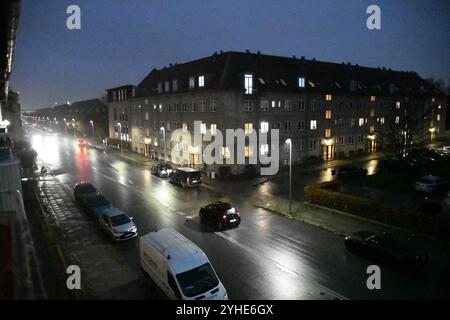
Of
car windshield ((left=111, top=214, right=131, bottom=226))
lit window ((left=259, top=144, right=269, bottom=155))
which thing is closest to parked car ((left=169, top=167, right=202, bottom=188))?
lit window ((left=259, top=144, right=269, bottom=155))

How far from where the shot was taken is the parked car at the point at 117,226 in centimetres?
1945

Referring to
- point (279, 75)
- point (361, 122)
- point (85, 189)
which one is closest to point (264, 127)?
point (279, 75)

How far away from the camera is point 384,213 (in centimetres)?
2144

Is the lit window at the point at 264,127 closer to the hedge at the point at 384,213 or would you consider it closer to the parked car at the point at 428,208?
the hedge at the point at 384,213

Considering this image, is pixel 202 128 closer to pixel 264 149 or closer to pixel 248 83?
pixel 248 83

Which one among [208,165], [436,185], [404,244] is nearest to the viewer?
[404,244]

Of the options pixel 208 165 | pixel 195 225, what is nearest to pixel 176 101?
pixel 208 165

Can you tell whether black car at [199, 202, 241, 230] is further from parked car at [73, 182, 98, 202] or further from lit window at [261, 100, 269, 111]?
lit window at [261, 100, 269, 111]

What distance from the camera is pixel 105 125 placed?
8300 centimetres
